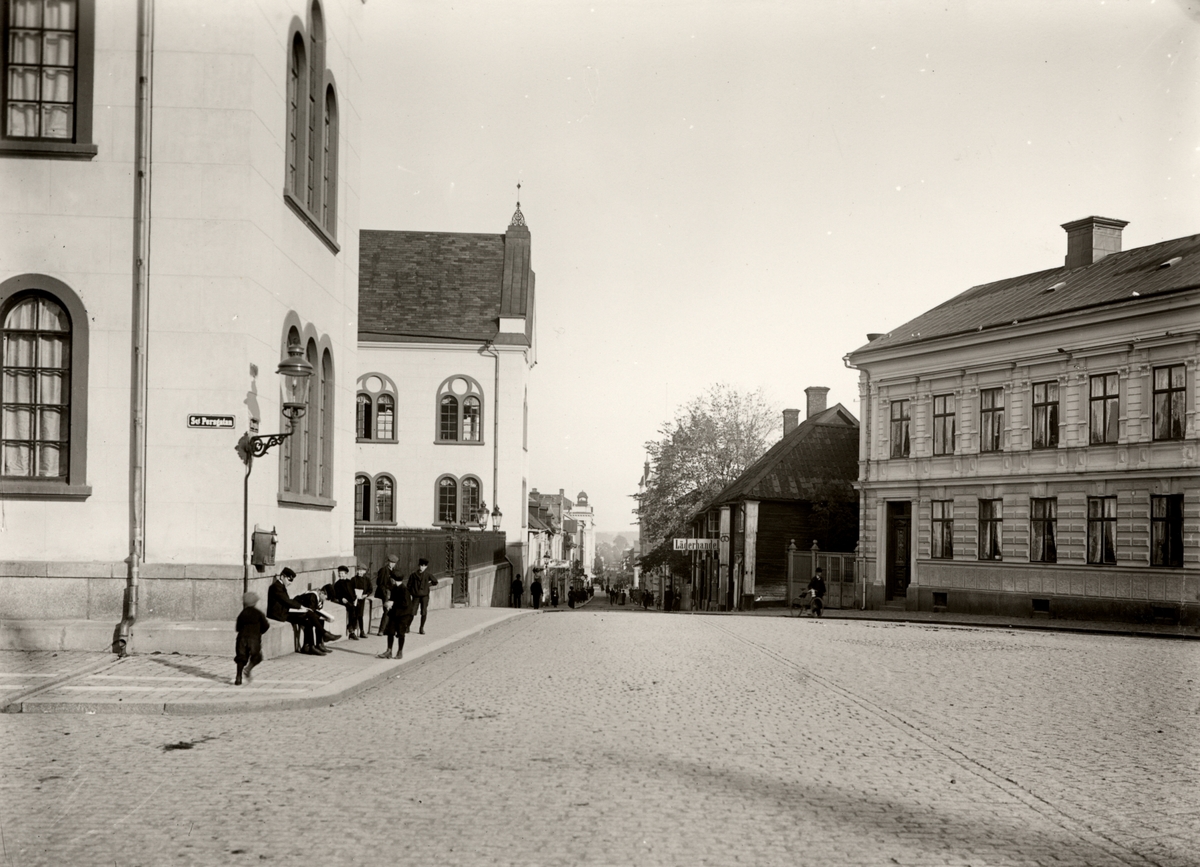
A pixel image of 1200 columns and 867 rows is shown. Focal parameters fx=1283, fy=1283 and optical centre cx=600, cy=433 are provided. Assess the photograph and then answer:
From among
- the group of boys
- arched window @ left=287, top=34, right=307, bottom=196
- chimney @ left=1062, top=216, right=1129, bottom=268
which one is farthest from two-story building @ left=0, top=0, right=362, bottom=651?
chimney @ left=1062, top=216, right=1129, bottom=268

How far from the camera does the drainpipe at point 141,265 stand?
54.3 feet

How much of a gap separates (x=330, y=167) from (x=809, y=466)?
35.2 metres

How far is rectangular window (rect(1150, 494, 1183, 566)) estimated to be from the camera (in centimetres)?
3225

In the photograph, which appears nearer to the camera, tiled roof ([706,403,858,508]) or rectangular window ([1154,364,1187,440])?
rectangular window ([1154,364,1187,440])

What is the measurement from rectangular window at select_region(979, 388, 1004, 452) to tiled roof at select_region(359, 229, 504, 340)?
24.3 m

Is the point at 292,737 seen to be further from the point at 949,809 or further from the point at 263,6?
the point at 263,6

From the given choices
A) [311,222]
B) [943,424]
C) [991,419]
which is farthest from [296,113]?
[943,424]

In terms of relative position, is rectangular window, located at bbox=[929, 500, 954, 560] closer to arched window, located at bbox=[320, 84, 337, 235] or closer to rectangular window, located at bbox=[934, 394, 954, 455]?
rectangular window, located at bbox=[934, 394, 954, 455]

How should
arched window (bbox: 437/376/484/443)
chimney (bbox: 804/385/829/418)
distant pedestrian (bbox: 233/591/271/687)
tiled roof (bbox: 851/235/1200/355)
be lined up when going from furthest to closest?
chimney (bbox: 804/385/829/418), arched window (bbox: 437/376/484/443), tiled roof (bbox: 851/235/1200/355), distant pedestrian (bbox: 233/591/271/687)

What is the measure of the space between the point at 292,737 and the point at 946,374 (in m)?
33.4

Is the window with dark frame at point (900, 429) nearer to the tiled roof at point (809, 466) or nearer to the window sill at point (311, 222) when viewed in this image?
the tiled roof at point (809, 466)

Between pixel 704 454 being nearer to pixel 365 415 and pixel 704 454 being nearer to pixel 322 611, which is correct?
pixel 365 415

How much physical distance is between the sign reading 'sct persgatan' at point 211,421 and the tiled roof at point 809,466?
122 feet

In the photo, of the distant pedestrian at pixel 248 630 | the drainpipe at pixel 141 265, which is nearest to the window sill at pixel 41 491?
the drainpipe at pixel 141 265
